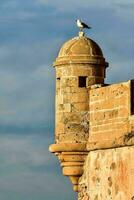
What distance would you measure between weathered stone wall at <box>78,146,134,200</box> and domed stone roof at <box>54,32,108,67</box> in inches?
66.8

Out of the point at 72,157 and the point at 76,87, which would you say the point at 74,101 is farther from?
the point at 72,157

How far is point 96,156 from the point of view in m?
15.5

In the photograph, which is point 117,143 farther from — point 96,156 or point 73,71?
point 73,71

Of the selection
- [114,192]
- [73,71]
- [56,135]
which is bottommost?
[114,192]

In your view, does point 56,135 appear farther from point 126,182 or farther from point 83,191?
point 126,182

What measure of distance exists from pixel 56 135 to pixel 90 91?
1034 mm

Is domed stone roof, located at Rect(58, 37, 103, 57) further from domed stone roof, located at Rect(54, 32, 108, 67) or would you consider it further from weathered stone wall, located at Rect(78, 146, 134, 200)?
weathered stone wall, located at Rect(78, 146, 134, 200)

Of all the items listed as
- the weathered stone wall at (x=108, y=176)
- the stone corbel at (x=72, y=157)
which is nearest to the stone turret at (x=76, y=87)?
the stone corbel at (x=72, y=157)

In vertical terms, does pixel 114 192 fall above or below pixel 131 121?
below

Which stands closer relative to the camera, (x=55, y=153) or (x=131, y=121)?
(x=131, y=121)

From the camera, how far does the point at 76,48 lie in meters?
16.1

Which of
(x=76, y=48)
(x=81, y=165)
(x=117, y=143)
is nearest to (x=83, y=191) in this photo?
(x=81, y=165)

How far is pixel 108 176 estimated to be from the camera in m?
15.0

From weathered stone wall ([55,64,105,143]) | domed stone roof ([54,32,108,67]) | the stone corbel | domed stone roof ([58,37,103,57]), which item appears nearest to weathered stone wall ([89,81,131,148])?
weathered stone wall ([55,64,105,143])
